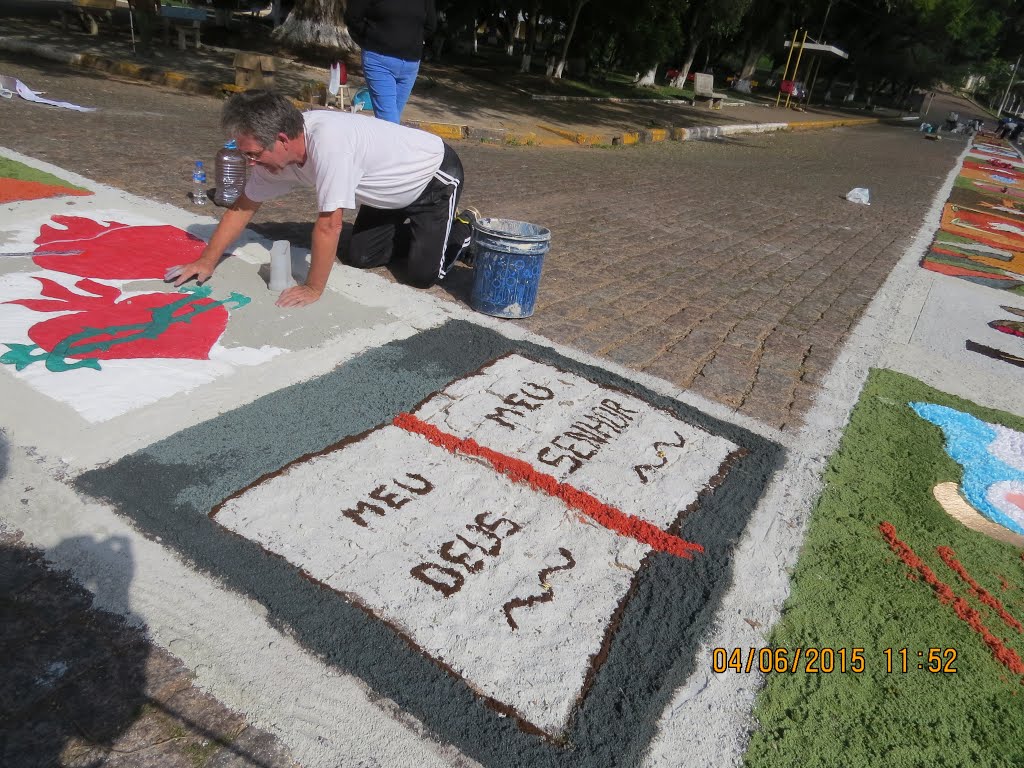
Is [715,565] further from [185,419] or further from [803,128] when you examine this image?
[803,128]

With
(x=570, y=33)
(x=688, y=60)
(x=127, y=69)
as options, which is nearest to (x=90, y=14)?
(x=127, y=69)

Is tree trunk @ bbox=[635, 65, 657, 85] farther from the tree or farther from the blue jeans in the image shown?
the blue jeans

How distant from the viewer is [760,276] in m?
6.33

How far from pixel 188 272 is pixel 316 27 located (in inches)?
586

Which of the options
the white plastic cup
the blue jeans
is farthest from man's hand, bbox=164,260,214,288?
the blue jeans

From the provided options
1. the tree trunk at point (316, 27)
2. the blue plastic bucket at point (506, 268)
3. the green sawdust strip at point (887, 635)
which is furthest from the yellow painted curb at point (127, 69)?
the green sawdust strip at point (887, 635)

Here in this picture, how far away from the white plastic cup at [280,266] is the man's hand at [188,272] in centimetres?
36

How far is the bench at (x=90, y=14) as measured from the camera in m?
14.5

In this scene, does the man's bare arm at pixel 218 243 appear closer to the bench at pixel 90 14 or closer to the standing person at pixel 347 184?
the standing person at pixel 347 184

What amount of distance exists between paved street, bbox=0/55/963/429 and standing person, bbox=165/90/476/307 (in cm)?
45

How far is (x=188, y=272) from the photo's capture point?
396 centimetres

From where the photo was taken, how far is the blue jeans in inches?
252
